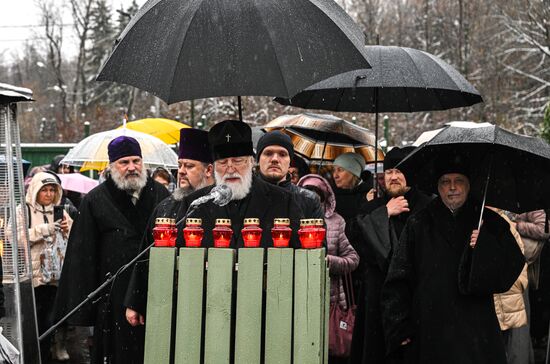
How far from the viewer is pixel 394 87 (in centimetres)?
845

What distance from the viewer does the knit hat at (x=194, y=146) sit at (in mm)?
7562

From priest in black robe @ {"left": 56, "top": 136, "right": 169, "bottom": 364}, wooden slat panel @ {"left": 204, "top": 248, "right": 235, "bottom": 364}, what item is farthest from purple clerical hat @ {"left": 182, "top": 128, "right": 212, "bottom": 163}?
wooden slat panel @ {"left": 204, "top": 248, "right": 235, "bottom": 364}

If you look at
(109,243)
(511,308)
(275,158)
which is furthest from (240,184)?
(511,308)

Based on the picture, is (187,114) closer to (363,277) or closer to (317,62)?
(363,277)

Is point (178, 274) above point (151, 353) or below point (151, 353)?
above

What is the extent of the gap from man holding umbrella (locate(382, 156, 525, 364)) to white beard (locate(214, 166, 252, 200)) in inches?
49.9

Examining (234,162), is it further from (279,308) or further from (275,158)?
(275,158)

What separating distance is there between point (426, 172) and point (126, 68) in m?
2.25

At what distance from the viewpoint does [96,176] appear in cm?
1912

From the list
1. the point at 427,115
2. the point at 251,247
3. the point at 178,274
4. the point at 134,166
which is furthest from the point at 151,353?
the point at 427,115

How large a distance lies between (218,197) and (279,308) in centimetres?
99

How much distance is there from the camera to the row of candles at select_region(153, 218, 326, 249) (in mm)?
4887

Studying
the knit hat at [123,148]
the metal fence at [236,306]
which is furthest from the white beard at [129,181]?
the metal fence at [236,306]

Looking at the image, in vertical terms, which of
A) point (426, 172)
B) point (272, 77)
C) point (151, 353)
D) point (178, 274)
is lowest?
point (151, 353)
